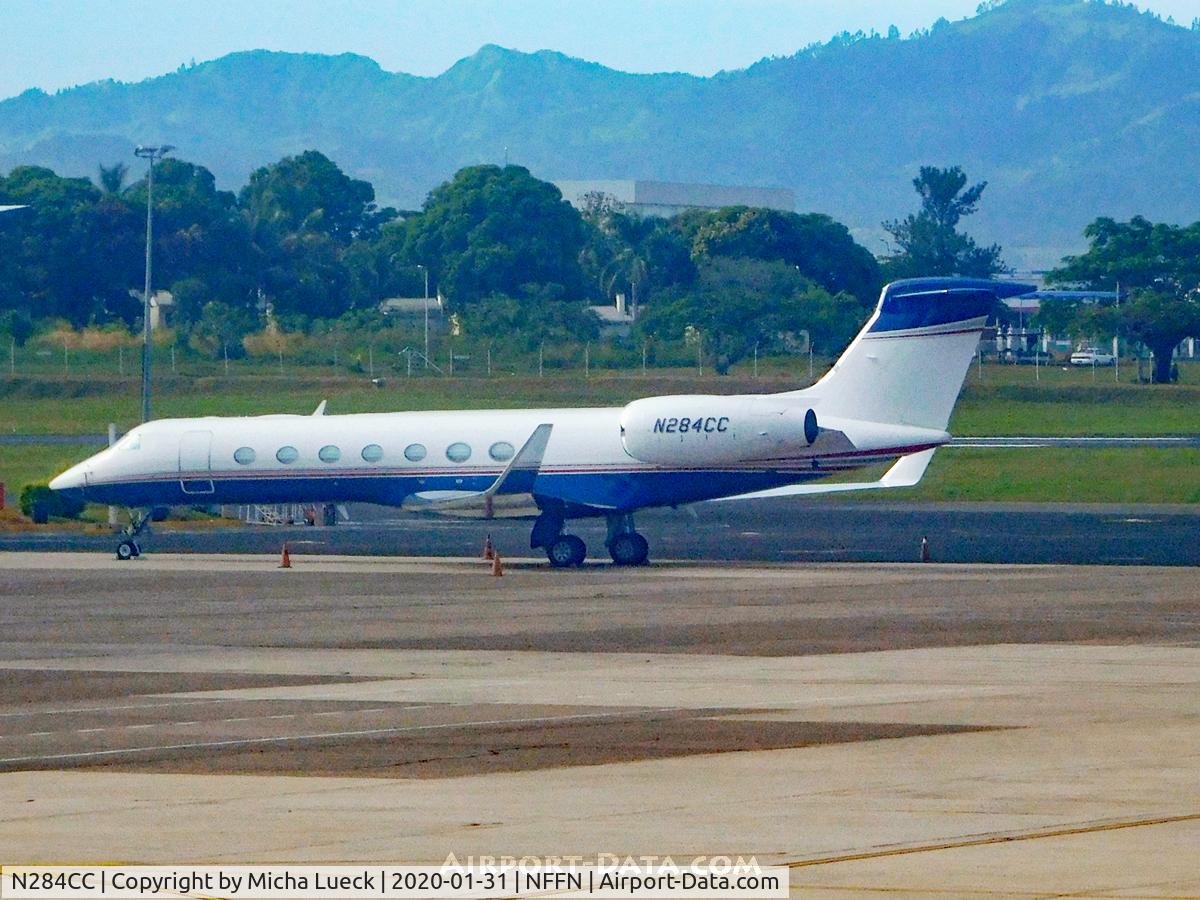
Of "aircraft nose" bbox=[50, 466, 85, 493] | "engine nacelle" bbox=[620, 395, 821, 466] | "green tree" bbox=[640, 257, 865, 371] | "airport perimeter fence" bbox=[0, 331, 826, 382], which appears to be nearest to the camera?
"engine nacelle" bbox=[620, 395, 821, 466]

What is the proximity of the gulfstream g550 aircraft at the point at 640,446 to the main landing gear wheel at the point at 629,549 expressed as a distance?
0.03m

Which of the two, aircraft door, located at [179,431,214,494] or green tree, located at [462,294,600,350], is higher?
green tree, located at [462,294,600,350]

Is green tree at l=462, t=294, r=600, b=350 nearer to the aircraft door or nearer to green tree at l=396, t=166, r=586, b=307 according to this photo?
green tree at l=396, t=166, r=586, b=307

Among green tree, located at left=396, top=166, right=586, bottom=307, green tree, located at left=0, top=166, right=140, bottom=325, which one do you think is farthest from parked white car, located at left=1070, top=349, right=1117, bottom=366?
green tree, located at left=0, top=166, right=140, bottom=325

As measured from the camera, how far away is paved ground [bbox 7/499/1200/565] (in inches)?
1593

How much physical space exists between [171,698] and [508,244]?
118 meters

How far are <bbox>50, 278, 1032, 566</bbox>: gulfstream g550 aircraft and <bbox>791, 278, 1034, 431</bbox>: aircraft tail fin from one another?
25 millimetres

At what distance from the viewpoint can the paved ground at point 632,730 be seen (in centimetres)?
1205

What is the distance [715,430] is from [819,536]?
910 centimetres

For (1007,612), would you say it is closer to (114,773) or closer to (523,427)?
(523,427)

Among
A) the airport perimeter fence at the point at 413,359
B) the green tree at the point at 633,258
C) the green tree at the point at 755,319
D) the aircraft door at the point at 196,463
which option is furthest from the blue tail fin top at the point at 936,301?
the green tree at the point at 633,258

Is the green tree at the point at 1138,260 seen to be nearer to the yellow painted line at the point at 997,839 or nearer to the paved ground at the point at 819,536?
the paved ground at the point at 819,536

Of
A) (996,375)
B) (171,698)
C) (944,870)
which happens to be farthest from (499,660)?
(996,375)

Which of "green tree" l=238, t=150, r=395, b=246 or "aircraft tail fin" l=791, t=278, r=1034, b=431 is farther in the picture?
"green tree" l=238, t=150, r=395, b=246
